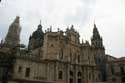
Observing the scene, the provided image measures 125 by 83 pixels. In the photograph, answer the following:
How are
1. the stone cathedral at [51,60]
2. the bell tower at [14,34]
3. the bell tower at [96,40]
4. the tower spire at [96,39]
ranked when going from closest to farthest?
the stone cathedral at [51,60]
the bell tower at [14,34]
the bell tower at [96,40]
the tower spire at [96,39]

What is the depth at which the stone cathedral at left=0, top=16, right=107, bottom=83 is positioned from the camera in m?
33.2

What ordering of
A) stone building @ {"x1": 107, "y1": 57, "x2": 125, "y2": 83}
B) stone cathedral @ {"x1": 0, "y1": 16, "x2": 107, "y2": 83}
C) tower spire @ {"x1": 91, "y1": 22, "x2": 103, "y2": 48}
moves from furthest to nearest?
tower spire @ {"x1": 91, "y1": 22, "x2": 103, "y2": 48}, stone building @ {"x1": 107, "y1": 57, "x2": 125, "y2": 83}, stone cathedral @ {"x1": 0, "y1": 16, "x2": 107, "y2": 83}

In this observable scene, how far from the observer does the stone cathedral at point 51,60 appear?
33250 mm

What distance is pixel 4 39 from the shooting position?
182 feet

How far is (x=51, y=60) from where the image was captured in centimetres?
3834

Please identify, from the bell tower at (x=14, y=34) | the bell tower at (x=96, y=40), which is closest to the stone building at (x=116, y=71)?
the bell tower at (x=96, y=40)

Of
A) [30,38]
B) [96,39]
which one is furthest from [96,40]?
[30,38]

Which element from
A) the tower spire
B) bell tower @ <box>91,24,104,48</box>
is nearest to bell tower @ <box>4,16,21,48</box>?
bell tower @ <box>91,24,104,48</box>

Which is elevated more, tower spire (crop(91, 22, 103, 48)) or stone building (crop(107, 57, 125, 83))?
tower spire (crop(91, 22, 103, 48))

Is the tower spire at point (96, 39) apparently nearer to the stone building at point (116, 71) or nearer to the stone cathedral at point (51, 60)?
the stone building at point (116, 71)

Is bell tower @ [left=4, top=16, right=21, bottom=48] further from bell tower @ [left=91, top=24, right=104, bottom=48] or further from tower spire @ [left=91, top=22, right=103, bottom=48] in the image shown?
tower spire @ [left=91, top=22, right=103, bottom=48]

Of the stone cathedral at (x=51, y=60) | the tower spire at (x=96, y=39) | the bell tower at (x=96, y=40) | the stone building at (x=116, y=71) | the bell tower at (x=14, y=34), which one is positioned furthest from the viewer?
the tower spire at (x=96, y=39)

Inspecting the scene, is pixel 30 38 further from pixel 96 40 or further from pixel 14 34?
pixel 96 40

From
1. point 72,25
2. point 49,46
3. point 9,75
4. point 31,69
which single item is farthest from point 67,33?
point 9,75
